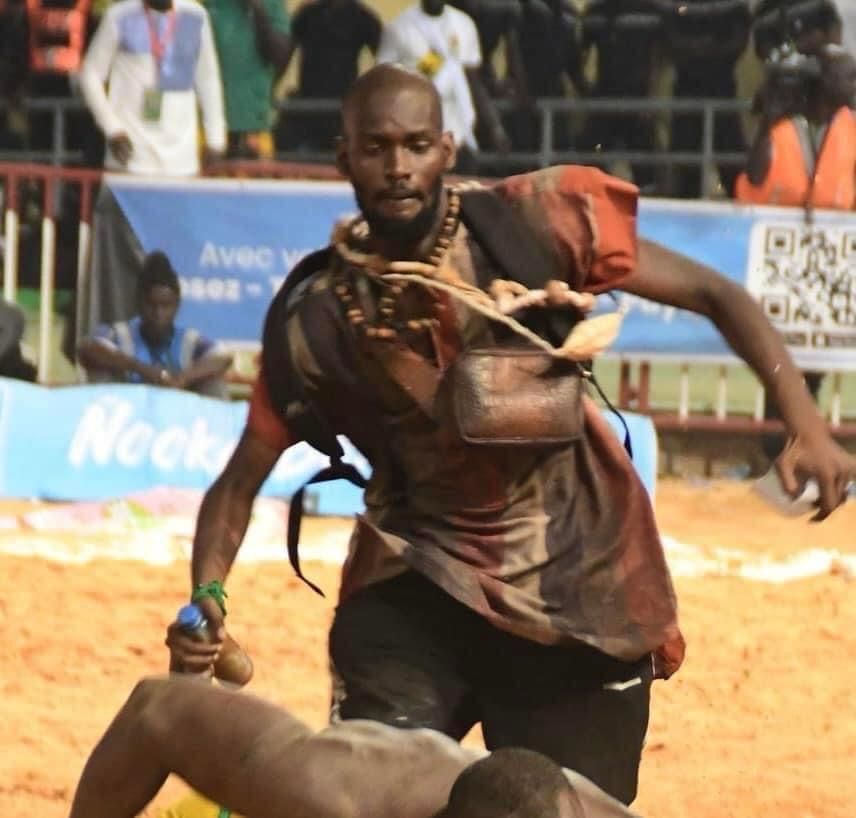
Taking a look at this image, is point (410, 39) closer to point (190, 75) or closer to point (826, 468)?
point (190, 75)

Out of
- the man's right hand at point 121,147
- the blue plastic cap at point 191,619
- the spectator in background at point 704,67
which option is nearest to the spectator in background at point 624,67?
the spectator in background at point 704,67

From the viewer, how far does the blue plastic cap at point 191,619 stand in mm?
3758

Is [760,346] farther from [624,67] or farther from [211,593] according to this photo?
Answer: [624,67]

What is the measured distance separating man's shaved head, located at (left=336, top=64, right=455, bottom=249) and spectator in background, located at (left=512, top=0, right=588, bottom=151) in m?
8.28

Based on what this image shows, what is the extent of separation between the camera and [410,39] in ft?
38.3

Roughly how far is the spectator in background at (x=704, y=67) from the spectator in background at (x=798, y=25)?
0.63 ft

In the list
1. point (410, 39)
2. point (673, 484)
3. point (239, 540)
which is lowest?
point (673, 484)

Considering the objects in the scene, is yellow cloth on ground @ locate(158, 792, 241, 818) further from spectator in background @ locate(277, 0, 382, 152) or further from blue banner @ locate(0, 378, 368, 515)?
spectator in background @ locate(277, 0, 382, 152)

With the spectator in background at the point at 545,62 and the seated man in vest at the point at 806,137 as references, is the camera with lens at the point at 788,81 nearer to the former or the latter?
the seated man in vest at the point at 806,137

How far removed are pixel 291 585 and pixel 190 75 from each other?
13.2ft

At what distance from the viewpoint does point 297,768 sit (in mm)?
3043

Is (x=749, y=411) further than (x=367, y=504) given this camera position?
Yes

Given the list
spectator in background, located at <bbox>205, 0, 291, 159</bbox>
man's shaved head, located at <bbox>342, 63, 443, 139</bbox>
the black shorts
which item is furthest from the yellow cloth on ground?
spectator in background, located at <bbox>205, 0, 291, 159</bbox>

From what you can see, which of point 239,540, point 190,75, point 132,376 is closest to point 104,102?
point 190,75
